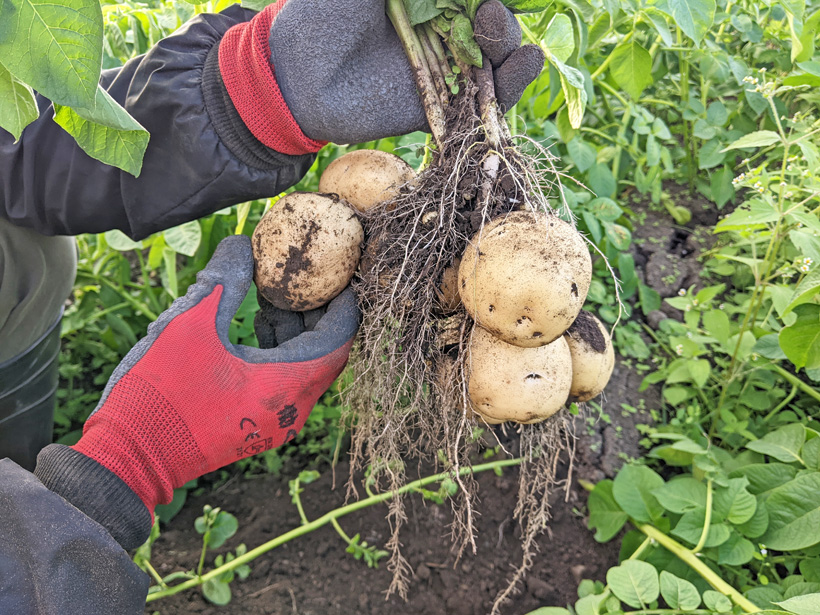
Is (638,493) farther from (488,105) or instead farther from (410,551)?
(488,105)

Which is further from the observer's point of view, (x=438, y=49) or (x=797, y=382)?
(x=797, y=382)

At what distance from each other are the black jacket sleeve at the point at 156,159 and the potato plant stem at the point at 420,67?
13.5 inches

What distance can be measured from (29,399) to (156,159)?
0.73m

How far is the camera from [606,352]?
1.23 m

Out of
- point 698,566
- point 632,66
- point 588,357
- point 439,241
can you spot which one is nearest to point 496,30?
point 439,241

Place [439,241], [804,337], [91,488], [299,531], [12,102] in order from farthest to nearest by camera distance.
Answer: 1. [299,531]
2. [804,337]
3. [439,241]
4. [91,488]
5. [12,102]

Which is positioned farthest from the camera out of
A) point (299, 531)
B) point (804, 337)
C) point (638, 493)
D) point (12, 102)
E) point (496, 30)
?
point (299, 531)

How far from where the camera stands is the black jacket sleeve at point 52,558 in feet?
2.86

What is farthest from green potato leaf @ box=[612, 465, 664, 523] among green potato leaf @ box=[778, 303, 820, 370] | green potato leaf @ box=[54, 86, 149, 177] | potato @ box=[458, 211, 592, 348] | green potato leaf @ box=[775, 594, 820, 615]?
green potato leaf @ box=[54, 86, 149, 177]

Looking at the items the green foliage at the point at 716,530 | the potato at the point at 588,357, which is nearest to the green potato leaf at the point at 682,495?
the green foliage at the point at 716,530

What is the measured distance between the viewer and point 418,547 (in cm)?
173

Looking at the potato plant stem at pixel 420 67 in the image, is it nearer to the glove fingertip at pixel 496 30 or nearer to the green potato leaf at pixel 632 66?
the glove fingertip at pixel 496 30

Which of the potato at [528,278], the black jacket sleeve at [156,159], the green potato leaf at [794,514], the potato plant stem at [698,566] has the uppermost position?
the black jacket sleeve at [156,159]

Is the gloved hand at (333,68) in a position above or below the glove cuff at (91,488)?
above
